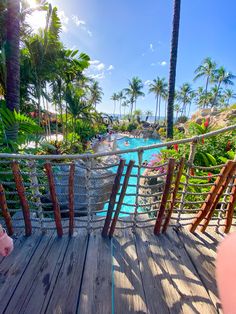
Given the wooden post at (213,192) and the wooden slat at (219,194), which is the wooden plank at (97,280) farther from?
the wooden slat at (219,194)

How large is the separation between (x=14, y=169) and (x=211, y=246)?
2.03 m

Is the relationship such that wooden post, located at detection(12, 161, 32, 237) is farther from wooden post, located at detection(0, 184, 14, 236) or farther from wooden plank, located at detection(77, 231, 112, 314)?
wooden plank, located at detection(77, 231, 112, 314)

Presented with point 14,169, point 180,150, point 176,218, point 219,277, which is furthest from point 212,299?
point 180,150

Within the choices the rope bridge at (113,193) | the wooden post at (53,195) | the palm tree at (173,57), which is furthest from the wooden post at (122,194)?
the palm tree at (173,57)

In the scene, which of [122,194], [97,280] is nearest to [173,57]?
[122,194]

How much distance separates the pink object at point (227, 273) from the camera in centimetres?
37

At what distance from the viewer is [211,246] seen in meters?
1.77

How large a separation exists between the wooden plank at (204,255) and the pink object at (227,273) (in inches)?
45.1

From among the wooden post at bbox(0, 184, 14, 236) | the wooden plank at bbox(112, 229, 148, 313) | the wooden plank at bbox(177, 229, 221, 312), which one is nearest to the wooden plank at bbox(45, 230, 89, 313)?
the wooden plank at bbox(112, 229, 148, 313)

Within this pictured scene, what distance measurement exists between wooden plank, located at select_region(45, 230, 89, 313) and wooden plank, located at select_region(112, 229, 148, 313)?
28 cm

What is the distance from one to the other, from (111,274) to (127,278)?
0.43 ft

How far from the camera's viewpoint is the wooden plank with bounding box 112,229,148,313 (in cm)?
119

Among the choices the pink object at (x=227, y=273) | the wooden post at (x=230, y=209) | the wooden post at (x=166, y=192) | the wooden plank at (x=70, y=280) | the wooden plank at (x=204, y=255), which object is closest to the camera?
the pink object at (x=227, y=273)

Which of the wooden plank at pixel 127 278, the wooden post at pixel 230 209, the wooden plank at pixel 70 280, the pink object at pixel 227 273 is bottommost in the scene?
the wooden plank at pixel 127 278
